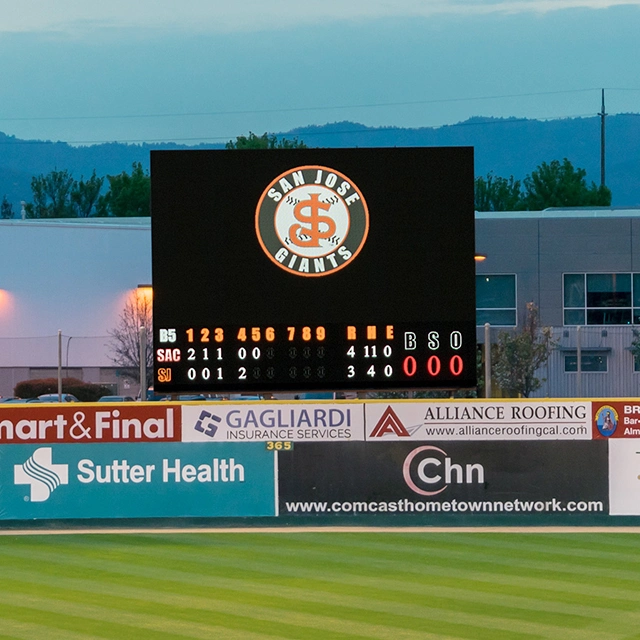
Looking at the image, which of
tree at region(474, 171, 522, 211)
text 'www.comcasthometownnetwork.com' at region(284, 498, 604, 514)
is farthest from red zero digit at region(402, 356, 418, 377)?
tree at region(474, 171, 522, 211)

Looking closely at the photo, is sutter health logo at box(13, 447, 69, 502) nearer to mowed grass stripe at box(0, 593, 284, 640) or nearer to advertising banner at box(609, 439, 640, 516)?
mowed grass stripe at box(0, 593, 284, 640)

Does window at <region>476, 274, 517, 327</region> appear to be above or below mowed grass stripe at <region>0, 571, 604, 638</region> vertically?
above

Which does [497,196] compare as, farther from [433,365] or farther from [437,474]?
[433,365]

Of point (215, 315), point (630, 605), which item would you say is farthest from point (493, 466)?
point (630, 605)

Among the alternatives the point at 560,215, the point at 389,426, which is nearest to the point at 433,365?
the point at 389,426

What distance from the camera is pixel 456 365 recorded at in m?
12.9

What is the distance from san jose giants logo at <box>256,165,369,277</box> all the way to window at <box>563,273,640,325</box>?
3170cm

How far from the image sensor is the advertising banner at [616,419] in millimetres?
13922

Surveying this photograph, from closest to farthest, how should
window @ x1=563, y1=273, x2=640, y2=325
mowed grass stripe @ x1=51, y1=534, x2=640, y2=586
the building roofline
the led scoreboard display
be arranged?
mowed grass stripe @ x1=51, y1=534, x2=640, y2=586 → the led scoreboard display → window @ x1=563, y1=273, x2=640, y2=325 → the building roofline

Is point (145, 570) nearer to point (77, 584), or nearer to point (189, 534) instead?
point (77, 584)

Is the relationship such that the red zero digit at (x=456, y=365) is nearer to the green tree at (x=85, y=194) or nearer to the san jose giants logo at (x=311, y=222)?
the san jose giants logo at (x=311, y=222)

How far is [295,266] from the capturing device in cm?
1298

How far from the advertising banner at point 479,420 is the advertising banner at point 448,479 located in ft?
0.36

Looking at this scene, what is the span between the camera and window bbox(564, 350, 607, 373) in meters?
40.0
